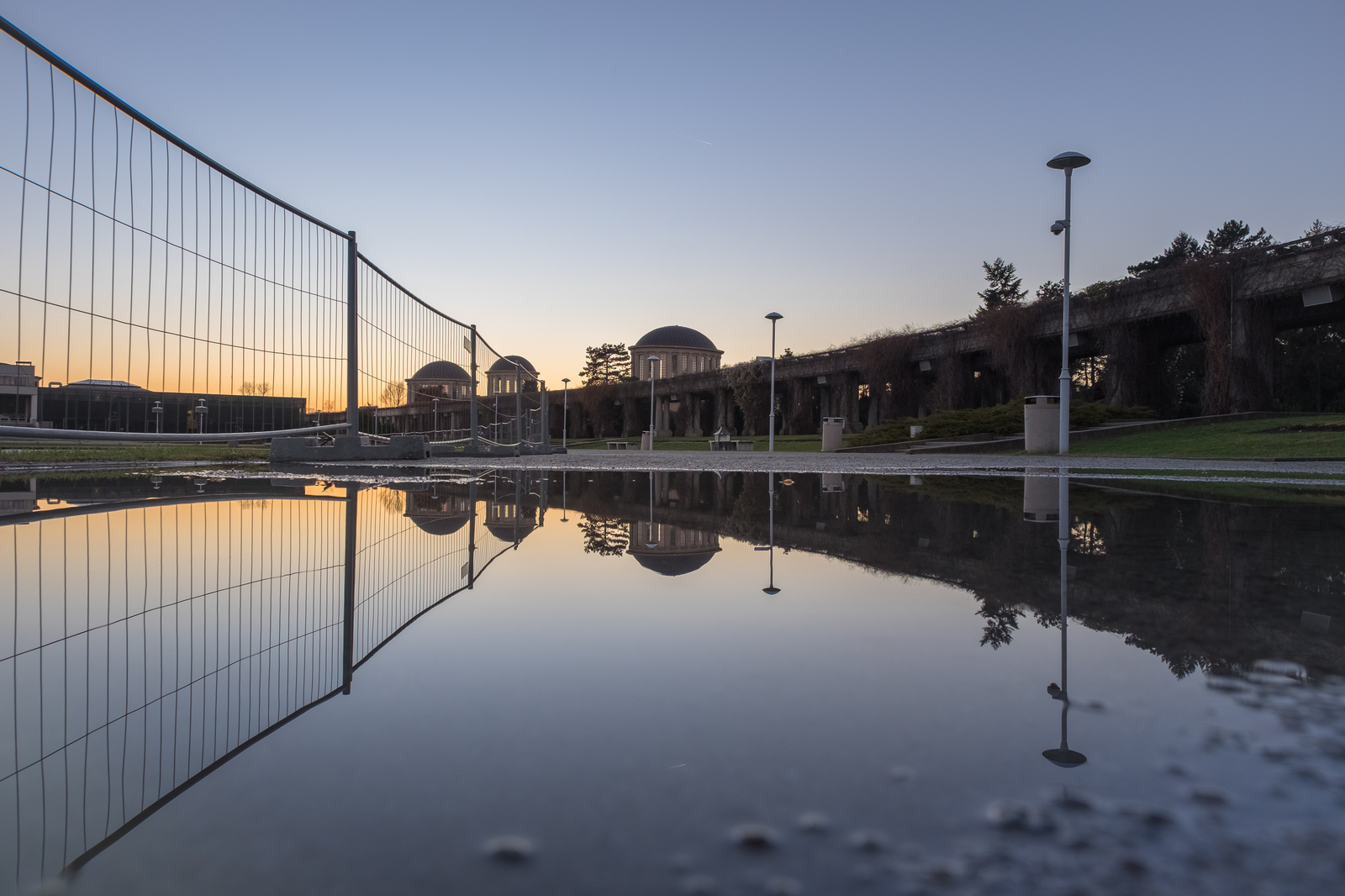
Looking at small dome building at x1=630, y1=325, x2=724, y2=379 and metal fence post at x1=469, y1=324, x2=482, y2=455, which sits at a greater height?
small dome building at x1=630, y1=325, x2=724, y2=379

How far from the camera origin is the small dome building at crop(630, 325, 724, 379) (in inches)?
3652

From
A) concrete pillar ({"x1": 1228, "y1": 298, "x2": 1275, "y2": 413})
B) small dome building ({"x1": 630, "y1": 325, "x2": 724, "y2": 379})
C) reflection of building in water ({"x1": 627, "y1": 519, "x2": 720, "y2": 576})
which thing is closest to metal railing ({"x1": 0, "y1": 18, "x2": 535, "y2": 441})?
reflection of building in water ({"x1": 627, "y1": 519, "x2": 720, "y2": 576})

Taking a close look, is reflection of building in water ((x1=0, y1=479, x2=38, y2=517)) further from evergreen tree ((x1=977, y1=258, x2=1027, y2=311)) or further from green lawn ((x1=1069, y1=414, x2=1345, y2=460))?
evergreen tree ((x1=977, y1=258, x2=1027, y2=311))

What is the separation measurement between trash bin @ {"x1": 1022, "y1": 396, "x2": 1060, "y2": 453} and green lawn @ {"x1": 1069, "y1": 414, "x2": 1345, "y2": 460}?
0.58 meters

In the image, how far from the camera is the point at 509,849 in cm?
105

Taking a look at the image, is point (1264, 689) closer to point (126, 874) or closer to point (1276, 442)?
point (126, 874)

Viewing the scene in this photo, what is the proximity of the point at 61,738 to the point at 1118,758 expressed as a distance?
1.85 m

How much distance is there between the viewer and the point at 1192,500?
6391mm

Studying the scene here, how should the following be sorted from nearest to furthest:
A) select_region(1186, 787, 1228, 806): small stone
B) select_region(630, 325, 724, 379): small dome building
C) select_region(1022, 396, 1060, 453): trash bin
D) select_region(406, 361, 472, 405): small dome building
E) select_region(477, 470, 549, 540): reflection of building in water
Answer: select_region(1186, 787, 1228, 806): small stone, select_region(477, 470, 549, 540): reflection of building in water, select_region(406, 361, 472, 405): small dome building, select_region(1022, 396, 1060, 453): trash bin, select_region(630, 325, 724, 379): small dome building

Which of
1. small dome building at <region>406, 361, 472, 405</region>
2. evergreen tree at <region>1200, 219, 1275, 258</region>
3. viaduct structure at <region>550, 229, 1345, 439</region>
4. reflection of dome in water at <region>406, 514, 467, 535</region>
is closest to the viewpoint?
reflection of dome in water at <region>406, 514, 467, 535</region>

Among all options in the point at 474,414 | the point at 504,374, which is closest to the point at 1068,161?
the point at 474,414

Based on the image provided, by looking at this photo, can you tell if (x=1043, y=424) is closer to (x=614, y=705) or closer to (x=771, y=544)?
(x=771, y=544)

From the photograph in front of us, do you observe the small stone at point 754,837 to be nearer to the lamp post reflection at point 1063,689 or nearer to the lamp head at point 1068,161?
the lamp post reflection at point 1063,689

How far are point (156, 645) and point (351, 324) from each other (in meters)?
11.8
